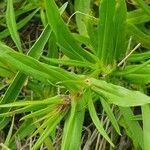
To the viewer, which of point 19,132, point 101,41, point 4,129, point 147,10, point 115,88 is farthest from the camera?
point 4,129

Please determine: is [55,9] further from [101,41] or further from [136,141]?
[136,141]

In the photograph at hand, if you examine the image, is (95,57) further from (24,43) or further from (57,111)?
(24,43)

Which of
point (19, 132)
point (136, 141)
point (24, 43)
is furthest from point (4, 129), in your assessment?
point (136, 141)

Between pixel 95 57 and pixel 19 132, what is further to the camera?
pixel 19 132

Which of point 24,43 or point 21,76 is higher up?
point 24,43

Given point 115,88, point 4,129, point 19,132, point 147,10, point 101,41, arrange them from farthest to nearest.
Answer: point 4,129, point 19,132, point 147,10, point 101,41, point 115,88

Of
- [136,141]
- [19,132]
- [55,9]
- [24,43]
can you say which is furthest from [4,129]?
[55,9]

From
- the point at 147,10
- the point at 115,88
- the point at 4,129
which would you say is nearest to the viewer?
the point at 115,88

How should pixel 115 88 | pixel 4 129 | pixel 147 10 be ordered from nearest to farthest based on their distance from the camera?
pixel 115 88 → pixel 147 10 → pixel 4 129

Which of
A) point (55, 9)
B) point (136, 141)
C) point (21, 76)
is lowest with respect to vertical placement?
point (136, 141)
